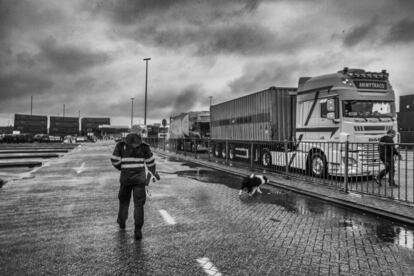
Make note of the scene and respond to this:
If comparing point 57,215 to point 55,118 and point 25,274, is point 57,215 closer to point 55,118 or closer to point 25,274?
point 25,274

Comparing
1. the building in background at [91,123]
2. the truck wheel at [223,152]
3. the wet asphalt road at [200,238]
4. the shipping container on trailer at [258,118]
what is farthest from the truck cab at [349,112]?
the building in background at [91,123]

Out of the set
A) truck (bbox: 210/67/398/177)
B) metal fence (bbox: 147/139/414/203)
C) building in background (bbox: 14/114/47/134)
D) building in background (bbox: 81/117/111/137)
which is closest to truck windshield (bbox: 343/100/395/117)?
truck (bbox: 210/67/398/177)

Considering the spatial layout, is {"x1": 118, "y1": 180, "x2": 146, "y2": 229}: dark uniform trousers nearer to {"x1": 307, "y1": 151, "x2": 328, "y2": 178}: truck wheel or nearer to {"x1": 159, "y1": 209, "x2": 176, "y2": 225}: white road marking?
{"x1": 159, "y1": 209, "x2": 176, "y2": 225}: white road marking

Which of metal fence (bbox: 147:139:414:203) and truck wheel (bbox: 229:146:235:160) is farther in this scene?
truck wheel (bbox: 229:146:235:160)

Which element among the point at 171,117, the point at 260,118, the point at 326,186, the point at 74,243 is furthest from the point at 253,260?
the point at 171,117

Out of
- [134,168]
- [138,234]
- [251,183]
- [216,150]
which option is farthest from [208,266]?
[216,150]

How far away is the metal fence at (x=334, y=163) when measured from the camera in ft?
29.4

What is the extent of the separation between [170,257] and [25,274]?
173cm

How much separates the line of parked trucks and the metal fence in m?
0.03

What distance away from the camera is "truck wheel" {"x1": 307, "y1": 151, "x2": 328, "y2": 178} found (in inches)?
428

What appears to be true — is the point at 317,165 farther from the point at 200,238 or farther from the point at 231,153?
the point at 231,153

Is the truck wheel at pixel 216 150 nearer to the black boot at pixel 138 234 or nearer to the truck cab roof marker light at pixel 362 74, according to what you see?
the truck cab roof marker light at pixel 362 74

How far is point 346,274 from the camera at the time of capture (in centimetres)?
398

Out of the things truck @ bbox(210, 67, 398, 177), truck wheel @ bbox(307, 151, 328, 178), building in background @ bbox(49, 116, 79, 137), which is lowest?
truck wheel @ bbox(307, 151, 328, 178)
